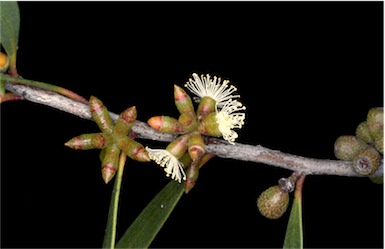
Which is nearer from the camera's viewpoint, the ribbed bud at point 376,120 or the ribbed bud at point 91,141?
the ribbed bud at point 91,141

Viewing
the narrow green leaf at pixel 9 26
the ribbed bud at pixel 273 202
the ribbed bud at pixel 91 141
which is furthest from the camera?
the ribbed bud at pixel 273 202

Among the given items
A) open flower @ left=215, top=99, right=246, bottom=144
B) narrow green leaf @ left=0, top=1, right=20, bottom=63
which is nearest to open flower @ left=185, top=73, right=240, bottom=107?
open flower @ left=215, top=99, right=246, bottom=144

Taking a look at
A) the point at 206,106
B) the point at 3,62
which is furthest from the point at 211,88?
the point at 3,62

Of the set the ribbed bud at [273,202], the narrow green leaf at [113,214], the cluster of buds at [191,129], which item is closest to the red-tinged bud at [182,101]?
the cluster of buds at [191,129]

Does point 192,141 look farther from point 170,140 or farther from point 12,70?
point 12,70

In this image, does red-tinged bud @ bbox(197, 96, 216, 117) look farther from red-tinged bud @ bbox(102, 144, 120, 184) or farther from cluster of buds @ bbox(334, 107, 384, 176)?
cluster of buds @ bbox(334, 107, 384, 176)

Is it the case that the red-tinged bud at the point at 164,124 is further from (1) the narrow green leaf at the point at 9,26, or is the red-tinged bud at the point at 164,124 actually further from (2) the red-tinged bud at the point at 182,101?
(1) the narrow green leaf at the point at 9,26

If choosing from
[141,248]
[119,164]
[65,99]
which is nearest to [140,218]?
[141,248]
